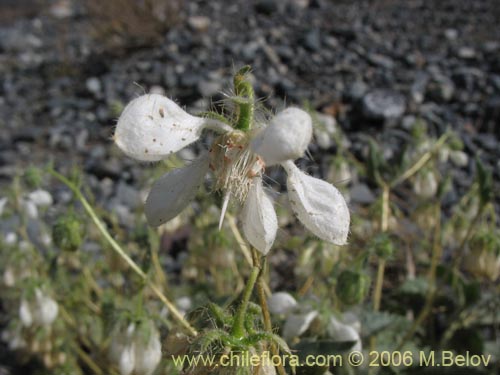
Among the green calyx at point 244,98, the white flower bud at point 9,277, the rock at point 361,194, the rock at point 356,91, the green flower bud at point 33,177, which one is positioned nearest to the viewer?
the green calyx at point 244,98

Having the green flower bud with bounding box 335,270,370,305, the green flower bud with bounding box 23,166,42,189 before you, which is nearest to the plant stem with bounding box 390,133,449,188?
the green flower bud with bounding box 335,270,370,305

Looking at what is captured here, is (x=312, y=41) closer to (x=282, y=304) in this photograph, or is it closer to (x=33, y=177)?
(x=33, y=177)

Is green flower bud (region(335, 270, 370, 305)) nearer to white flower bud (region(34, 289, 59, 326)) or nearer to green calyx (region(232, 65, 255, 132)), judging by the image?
green calyx (region(232, 65, 255, 132))

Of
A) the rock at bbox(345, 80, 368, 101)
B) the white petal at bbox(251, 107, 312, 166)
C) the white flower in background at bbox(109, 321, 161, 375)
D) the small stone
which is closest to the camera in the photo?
the white petal at bbox(251, 107, 312, 166)

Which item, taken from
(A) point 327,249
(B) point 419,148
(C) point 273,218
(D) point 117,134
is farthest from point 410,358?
(D) point 117,134

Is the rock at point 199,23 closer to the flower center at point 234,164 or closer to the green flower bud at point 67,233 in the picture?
the green flower bud at point 67,233

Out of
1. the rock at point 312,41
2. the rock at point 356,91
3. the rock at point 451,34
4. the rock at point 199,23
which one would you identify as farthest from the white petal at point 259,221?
the rock at point 199,23

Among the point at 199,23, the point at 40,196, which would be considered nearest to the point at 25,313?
the point at 40,196
